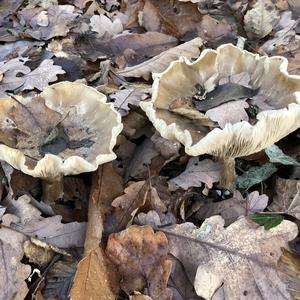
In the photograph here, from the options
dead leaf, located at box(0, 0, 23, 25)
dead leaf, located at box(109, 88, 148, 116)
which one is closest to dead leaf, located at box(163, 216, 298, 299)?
dead leaf, located at box(109, 88, 148, 116)

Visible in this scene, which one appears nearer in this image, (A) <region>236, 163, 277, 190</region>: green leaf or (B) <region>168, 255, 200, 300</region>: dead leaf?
(B) <region>168, 255, 200, 300</region>: dead leaf

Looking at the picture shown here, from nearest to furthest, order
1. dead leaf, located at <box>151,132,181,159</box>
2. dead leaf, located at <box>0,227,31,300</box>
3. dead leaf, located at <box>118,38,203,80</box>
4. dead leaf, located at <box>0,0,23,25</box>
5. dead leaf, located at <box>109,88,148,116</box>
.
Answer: dead leaf, located at <box>0,227,31,300</box>, dead leaf, located at <box>151,132,181,159</box>, dead leaf, located at <box>109,88,148,116</box>, dead leaf, located at <box>118,38,203,80</box>, dead leaf, located at <box>0,0,23,25</box>

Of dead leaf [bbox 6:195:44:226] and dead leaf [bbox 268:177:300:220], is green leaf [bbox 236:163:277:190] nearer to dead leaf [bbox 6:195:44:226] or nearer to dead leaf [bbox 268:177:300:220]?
dead leaf [bbox 268:177:300:220]

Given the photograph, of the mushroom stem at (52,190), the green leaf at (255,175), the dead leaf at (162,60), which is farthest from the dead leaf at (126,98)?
the green leaf at (255,175)

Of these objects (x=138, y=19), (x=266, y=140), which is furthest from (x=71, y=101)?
(x=138, y=19)

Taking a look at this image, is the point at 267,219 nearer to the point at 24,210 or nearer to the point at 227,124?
the point at 227,124

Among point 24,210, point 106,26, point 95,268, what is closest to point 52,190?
point 24,210

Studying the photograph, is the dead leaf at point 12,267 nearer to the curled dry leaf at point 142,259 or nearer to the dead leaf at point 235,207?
the curled dry leaf at point 142,259
